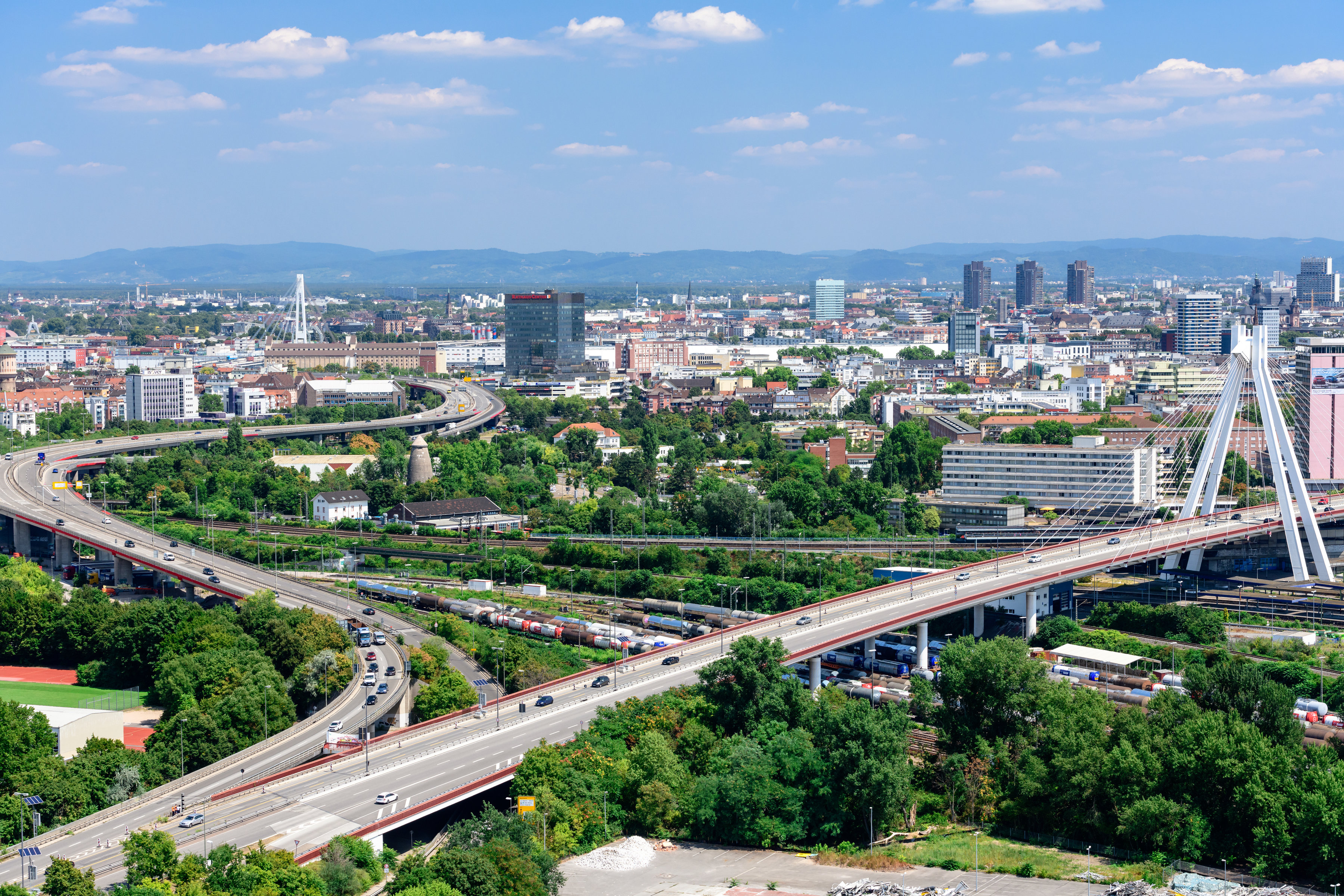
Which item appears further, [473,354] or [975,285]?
[975,285]

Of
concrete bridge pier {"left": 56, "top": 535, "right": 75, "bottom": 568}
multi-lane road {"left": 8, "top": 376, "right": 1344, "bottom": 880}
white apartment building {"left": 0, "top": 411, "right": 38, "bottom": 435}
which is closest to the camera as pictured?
multi-lane road {"left": 8, "top": 376, "right": 1344, "bottom": 880}

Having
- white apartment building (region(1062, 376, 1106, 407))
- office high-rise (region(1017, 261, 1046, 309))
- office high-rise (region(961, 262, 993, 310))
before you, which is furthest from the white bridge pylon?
office high-rise (region(961, 262, 993, 310))

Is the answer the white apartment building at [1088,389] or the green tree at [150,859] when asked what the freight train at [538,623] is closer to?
the green tree at [150,859]

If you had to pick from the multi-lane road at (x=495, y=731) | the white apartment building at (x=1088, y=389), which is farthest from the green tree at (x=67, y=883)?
the white apartment building at (x=1088, y=389)

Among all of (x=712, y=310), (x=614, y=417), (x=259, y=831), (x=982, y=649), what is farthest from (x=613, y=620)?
(x=712, y=310)

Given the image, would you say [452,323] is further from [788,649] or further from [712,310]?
[788,649]

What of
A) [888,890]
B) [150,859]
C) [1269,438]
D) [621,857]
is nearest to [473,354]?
[1269,438]

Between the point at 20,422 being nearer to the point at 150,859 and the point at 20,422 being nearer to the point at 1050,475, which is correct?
the point at 1050,475

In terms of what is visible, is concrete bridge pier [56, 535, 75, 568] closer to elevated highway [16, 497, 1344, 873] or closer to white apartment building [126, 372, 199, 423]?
elevated highway [16, 497, 1344, 873]
